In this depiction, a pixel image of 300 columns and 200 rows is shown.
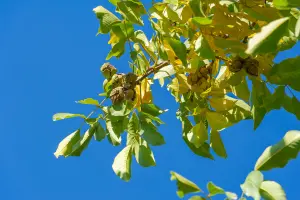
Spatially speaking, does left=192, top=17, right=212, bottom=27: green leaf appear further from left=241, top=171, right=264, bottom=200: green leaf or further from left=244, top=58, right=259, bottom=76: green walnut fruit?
left=241, top=171, right=264, bottom=200: green leaf

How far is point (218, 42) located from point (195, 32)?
0.12 metres

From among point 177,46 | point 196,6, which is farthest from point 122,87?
point 196,6

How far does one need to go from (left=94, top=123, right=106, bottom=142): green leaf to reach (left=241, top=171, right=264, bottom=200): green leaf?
0.62 metres

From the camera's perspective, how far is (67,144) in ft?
4.99

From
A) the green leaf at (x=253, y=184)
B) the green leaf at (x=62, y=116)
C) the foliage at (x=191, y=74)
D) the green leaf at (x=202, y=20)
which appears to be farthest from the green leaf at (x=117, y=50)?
the green leaf at (x=253, y=184)

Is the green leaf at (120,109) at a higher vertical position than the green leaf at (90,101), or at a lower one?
lower

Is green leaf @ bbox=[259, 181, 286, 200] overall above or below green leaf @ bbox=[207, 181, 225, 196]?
below

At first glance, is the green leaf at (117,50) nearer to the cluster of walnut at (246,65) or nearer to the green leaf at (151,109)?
the green leaf at (151,109)

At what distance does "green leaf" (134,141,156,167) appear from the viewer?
138 cm

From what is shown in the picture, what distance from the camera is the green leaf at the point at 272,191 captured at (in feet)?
2.98

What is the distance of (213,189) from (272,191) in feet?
0.32

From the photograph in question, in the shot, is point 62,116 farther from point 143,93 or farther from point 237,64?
point 237,64

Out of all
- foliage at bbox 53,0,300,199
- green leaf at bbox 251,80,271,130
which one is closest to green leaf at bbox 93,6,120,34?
foliage at bbox 53,0,300,199

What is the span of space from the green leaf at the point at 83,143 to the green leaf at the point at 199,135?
0.26 meters
